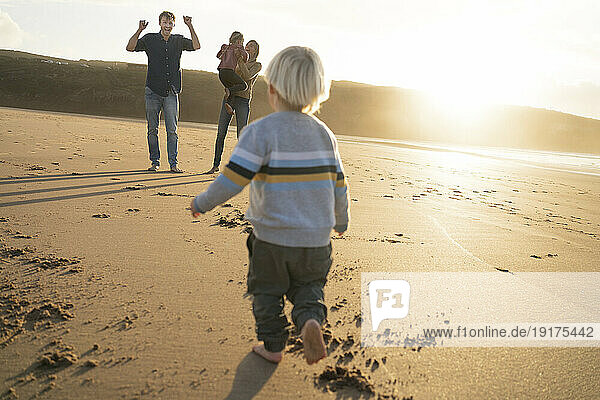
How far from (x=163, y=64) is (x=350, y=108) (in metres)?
46.2

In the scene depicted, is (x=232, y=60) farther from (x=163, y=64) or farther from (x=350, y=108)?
(x=350, y=108)

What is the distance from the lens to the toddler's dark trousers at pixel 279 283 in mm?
1779

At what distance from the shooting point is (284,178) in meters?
1.76

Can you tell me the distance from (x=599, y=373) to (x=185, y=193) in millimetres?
3773

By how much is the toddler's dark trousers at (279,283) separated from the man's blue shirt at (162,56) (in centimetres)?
470

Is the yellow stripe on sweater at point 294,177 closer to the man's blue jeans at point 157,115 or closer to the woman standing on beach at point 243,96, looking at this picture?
the woman standing on beach at point 243,96

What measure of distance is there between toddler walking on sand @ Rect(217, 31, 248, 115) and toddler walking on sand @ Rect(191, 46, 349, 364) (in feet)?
14.0

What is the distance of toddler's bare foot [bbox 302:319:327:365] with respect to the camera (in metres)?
1.64

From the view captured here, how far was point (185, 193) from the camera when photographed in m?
4.70

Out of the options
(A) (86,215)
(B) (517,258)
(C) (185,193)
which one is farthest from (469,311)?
(C) (185,193)

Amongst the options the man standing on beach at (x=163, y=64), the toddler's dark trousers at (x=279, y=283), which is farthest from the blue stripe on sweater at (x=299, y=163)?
the man standing on beach at (x=163, y=64)

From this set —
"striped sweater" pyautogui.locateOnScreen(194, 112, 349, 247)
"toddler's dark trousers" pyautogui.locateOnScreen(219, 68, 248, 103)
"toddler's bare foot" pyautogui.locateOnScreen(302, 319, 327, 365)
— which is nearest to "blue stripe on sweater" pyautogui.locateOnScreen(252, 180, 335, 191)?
"striped sweater" pyautogui.locateOnScreen(194, 112, 349, 247)

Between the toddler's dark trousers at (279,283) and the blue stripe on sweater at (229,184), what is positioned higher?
the blue stripe on sweater at (229,184)

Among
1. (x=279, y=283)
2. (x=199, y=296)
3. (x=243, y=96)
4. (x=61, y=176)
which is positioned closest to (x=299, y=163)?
(x=279, y=283)
